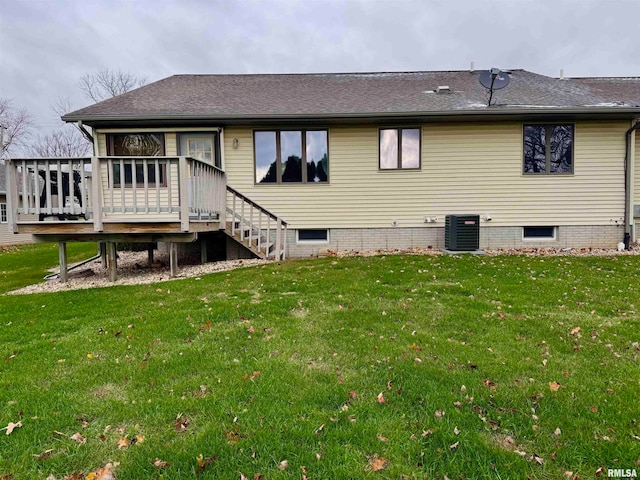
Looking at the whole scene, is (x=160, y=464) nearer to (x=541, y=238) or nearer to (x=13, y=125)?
(x=541, y=238)

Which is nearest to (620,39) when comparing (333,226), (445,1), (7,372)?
(445,1)

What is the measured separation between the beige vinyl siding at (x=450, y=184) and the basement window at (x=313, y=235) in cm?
22

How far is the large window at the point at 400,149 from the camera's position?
9125 millimetres

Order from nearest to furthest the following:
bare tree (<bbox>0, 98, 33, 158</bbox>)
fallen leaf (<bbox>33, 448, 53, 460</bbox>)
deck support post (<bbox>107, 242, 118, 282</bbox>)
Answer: fallen leaf (<bbox>33, 448, 53, 460</bbox>)
deck support post (<bbox>107, 242, 118, 282</bbox>)
bare tree (<bbox>0, 98, 33, 158</bbox>)

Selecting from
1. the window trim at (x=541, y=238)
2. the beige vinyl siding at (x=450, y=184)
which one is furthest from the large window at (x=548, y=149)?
the window trim at (x=541, y=238)

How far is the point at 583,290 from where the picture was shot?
509 centimetres

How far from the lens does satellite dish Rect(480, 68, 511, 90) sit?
8.80 m

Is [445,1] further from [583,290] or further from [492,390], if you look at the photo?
[492,390]

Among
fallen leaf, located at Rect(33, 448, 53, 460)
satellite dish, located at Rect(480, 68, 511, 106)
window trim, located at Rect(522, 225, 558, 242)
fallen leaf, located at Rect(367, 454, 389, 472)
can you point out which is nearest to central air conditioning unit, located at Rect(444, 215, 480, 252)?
window trim, located at Rect(522, 225, 558, 242)

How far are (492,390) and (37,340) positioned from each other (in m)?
4.19

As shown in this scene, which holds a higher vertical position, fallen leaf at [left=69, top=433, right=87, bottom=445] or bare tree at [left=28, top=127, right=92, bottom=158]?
bare tree at [left=28, top=127, right=92, bottom=158]

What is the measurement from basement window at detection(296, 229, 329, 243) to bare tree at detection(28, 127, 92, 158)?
104 ft

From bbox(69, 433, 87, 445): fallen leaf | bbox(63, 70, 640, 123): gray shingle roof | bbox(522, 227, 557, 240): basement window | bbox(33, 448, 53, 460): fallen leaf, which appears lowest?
bbox(33, 448, 53, 460): fallen leaf

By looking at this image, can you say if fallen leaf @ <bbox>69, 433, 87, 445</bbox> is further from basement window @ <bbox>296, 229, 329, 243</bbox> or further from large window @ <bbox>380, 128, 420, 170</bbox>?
large window @ <bbox>380, 128, 420, 170</bbox>
